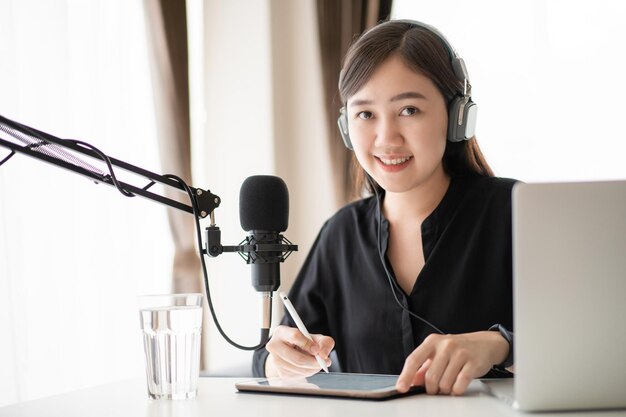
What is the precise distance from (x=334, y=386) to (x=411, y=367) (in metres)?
0.13

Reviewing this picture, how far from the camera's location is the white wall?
12.1 feet

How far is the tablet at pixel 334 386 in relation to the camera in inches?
45.4

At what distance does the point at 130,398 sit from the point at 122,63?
2.22 m

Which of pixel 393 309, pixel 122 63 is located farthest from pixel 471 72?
pixel 393 309

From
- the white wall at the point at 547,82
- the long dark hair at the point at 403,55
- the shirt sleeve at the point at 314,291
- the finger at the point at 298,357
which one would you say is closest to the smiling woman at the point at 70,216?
the shirt sleeve at the point at 314,291

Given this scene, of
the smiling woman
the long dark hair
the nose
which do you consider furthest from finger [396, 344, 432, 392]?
the smiling woman

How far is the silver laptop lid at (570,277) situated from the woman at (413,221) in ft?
2.26

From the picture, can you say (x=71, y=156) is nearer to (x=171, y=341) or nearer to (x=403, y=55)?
(x=171, y=341)

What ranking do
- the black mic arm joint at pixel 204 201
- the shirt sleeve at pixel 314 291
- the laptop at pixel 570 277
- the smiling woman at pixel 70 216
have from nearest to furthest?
1. the laptop at pixel 570 277
2. the black mic arm joint at pixel 204 201
3. the shirt sleeve at pixel 314 291
4. the smiling woman at pixel 70 216

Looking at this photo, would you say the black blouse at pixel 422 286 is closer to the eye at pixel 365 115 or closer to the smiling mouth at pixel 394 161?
the smiling mouth at pixel 394 161

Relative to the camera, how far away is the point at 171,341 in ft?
3.95

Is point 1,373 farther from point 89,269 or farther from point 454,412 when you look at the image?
point 454,412

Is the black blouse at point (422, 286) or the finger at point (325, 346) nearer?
the finger at point (325, 346)

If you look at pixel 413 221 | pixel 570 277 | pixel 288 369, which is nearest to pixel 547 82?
pixel 413 221
